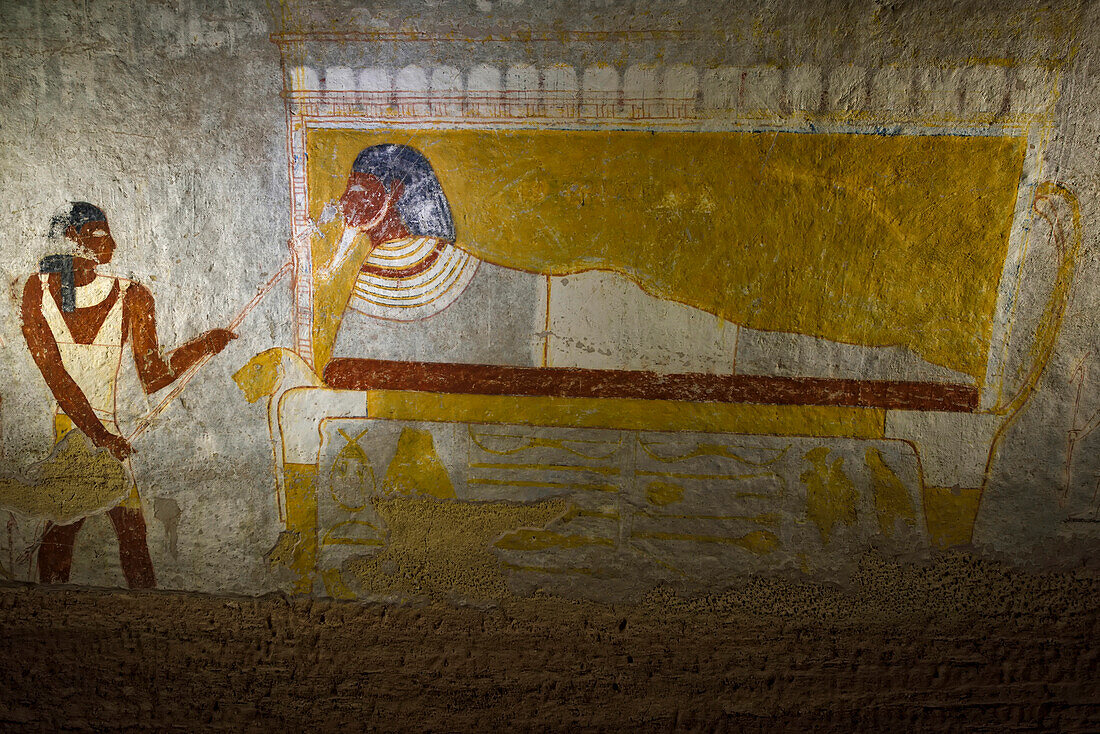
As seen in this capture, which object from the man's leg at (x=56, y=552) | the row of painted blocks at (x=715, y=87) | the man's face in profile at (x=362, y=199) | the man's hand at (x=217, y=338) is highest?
the row of painted blocks at (x=715, y=87)

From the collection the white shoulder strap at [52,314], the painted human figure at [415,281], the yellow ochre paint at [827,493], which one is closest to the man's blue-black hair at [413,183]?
the painted human figure at [415,281]

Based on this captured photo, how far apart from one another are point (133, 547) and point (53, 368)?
2.63ft

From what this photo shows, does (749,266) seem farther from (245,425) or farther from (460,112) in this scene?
(245,425)

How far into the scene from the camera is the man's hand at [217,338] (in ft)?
7.62

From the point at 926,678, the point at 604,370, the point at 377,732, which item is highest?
the point at 604,370

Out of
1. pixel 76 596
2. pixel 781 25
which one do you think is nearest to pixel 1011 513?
pixel 781 25

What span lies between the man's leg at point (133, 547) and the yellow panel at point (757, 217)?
53.4 inches

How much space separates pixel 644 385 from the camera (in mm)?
2299

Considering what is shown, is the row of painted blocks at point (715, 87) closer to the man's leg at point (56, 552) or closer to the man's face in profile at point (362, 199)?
the man's face in profile at point (362, 199)

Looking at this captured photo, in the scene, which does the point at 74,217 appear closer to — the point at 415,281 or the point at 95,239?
the point at 95,239

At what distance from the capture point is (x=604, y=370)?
2293mm

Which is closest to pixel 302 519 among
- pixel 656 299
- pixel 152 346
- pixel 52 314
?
pixel 152 346

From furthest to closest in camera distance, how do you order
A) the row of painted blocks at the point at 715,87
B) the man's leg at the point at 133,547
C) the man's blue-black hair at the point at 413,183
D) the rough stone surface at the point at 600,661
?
the man's leg at the point at 133,547, the rough stone surface at the point at 600,661, the man's blue-black hair at the point at 413,183, the row of painted blocks at the point at 715,87

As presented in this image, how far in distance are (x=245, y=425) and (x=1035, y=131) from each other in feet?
10.4
